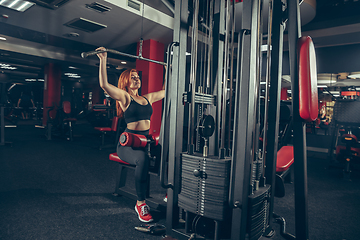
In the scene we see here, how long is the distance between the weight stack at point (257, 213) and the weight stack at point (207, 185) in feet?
0.43

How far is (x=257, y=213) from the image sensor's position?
4.33ft

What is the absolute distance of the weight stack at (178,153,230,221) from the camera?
50.1 inches

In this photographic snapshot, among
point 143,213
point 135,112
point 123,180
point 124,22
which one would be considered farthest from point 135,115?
point 124,22

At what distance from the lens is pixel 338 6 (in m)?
5.34

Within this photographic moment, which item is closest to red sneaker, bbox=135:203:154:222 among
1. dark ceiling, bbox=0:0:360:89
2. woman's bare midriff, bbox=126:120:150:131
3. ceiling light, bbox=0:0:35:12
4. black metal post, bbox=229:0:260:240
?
woman's bare midriff, bbox=126:120:150:131

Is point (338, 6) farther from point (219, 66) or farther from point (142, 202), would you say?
point (142, 202)

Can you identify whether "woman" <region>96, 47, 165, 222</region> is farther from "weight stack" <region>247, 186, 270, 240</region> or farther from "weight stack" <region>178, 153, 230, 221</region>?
"weight stack" <region>247, 186, 270, 240</region>

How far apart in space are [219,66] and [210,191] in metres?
0.90

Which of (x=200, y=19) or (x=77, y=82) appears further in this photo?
(x=77, y=82)

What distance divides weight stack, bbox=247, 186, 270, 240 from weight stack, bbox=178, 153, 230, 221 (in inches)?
5.2

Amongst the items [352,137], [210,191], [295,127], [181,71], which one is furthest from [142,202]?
[352,137]

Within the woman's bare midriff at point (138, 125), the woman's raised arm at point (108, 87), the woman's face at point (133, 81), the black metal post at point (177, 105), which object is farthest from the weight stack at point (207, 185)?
the woman's face at point (133, 81)

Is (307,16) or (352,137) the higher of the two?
(307,16)

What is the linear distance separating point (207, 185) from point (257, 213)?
0.33 metres
